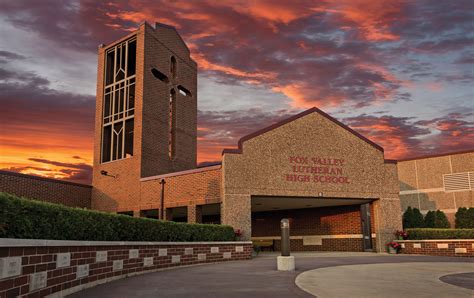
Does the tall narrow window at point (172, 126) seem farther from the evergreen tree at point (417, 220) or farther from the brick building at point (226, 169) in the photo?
the evergreen tree at point (417, 220)

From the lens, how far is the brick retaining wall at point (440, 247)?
2716 cm

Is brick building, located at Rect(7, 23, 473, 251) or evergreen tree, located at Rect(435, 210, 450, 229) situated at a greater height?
brick building, located at Rect(7, 23, 473, 251)

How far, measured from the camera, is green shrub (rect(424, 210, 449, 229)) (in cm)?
3481

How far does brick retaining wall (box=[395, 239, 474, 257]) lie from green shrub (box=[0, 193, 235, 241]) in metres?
16.8

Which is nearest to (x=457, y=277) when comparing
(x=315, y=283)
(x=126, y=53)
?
(x=315, y=283)

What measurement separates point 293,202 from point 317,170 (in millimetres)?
3332

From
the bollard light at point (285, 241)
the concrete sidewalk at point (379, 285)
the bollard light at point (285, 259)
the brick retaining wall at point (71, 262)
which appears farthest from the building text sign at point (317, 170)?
the concrete sidewalk at point (379, 285)

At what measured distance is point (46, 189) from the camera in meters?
31.0

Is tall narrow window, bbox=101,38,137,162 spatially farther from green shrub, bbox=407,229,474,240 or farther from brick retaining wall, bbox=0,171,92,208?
green shrub, bbox=407,229,474,240

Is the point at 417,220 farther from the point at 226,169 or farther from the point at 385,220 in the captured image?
the point at 226,169

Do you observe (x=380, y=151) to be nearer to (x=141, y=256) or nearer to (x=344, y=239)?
(x=344, y=239)

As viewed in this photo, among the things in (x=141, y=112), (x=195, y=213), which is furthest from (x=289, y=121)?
(x=141, y=112)

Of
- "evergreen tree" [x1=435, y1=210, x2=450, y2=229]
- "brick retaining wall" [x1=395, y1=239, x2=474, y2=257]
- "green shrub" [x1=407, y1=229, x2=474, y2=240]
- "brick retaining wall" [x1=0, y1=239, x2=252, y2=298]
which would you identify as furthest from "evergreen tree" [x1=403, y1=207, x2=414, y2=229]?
"brick retaining wall" [x1=0, y1=239, x2=252, y2=298]

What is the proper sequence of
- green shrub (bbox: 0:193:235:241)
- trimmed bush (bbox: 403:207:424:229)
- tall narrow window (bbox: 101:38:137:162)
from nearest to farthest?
1. green shrub (bbox: 0:193:235:241)
2. trimmed bush (bbox: 403:207:424:229)
3. tall narrow window (bbox: 101:38:137:162)
